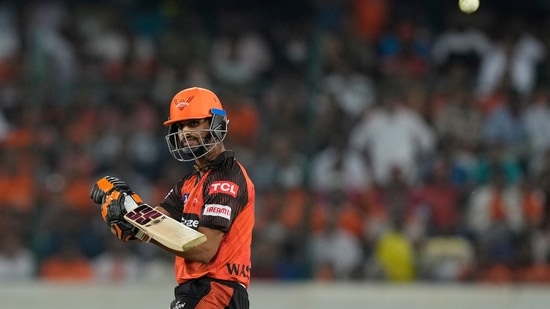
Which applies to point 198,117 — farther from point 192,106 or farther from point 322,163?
point 322,163

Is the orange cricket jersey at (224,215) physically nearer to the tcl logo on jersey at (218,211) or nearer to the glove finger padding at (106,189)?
the tcl logo on jersey at (218,211)

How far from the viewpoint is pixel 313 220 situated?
10.7 meters

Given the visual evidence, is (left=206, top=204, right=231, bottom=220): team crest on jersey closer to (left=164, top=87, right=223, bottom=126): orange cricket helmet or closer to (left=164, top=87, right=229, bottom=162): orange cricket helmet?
(left=164, top=87, right=229, bottom=162): orange cricket helmet

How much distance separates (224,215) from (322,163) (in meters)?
4.63

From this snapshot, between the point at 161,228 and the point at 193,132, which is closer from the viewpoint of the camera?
the point at 161,228

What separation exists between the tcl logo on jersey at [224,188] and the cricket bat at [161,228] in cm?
29

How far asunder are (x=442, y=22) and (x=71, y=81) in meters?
4.47

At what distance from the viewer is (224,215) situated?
629cm

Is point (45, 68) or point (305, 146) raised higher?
point (45, 68)

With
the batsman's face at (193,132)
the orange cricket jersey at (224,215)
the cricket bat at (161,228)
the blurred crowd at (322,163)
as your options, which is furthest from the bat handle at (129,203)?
the blurred crowd at (322,163)

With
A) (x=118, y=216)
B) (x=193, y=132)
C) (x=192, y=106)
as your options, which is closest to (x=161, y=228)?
(x=118, y=216)

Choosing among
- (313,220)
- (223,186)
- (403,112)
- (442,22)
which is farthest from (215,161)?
(442,22)

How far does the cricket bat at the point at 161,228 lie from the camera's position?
20.2 feet

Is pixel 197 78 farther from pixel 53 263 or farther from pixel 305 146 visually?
pixel 53 263
